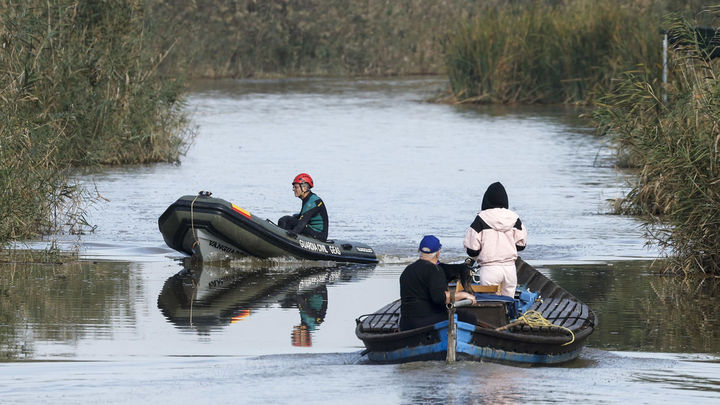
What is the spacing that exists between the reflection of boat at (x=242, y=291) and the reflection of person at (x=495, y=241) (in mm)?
2056

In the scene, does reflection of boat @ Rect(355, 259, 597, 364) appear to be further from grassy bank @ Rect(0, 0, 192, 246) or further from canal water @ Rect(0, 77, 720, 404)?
grassy bank @ Rect(0, 0, 192, 246)

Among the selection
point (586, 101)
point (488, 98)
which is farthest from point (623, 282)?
point (488, 98)

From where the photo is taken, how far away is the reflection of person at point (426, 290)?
1088cm

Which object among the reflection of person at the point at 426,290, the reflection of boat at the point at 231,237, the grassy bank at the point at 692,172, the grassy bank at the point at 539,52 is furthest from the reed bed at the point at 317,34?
the reflection of person at the point at 426,290

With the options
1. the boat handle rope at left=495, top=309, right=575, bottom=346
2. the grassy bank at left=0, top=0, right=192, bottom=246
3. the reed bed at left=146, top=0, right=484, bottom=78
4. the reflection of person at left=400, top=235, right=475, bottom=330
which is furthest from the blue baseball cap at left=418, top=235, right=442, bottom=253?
the reed bed at left=146, top=0, right=484, bottom=78

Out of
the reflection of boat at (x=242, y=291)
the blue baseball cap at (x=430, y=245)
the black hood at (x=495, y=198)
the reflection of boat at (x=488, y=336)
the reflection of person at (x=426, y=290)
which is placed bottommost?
the reflection of boat at (x=242, y=291)

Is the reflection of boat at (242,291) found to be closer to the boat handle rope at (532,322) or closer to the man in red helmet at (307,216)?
the man in red helmet at (307,216)

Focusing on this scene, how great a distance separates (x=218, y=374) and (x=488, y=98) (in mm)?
36006

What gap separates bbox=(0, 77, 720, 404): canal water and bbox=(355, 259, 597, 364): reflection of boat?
130 millimetres

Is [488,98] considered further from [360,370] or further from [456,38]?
[360,370]

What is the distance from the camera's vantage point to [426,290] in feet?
35.9

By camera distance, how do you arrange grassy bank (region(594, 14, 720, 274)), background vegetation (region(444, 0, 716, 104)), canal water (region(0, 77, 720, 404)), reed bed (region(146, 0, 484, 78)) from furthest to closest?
1. reed bed (region(146, 0, 484, 78))
2. background vegetation (region(444, 0, 716, 104))
3. grassy bank (region(594, 14, 720, 274))
4. canal water (region(0, 77, 720, 404))

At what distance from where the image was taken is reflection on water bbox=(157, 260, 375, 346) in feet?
45.9

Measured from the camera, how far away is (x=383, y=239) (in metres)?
20.5
